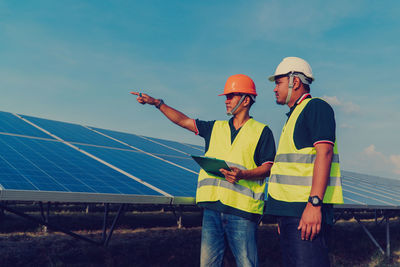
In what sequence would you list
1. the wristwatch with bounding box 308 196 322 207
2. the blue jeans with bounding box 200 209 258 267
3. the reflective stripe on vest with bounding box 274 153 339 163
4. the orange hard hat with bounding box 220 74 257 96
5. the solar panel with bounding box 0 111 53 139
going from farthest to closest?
the solar panel with bounding box 0 111 53 139
the orange hard hat with bounding box 220 74 257 96
the blue jeans with bounding box 200 209 258 267
the reflective stripe on vest with bounding box 274 153 339 163
the wristwatch with bounding box 308 196 322 207

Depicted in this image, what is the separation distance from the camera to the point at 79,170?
6414 millimetres

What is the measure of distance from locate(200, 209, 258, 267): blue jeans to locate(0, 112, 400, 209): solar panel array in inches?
83.9

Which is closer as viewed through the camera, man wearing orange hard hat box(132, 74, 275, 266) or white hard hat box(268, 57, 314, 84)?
white hard hat box(268, 57, 314, 84)

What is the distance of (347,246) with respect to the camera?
12008mm

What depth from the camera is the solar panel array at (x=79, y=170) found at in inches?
198

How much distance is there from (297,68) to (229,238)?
1802 mm

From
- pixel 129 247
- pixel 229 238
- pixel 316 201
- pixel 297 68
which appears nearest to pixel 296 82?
pixel 297 68

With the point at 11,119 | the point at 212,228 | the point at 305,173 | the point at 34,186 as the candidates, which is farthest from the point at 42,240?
the point at 305,173

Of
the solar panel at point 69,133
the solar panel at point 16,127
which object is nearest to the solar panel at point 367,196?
the solar panel at point 69,133

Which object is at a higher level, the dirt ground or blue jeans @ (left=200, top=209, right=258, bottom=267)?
blue jeans @ (left=200, top=209, right=258, bottom=267)

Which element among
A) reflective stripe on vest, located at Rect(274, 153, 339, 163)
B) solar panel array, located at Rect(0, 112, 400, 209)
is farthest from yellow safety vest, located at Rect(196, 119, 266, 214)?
solar panel array, located at Rect(0, 112, 400, 209)

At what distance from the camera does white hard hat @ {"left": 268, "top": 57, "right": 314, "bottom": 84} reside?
347 cm

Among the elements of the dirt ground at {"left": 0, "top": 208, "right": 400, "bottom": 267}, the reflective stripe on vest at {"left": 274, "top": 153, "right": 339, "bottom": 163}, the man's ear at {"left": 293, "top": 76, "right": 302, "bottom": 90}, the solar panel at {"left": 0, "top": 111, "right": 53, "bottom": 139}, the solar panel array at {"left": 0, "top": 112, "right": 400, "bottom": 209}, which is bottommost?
the dirt ground at {"left": 0, "top": 208, "right": 400, "bottom": 267}

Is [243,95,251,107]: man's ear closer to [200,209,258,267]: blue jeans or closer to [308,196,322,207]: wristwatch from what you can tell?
[200,209,258,267]: blue jeans
